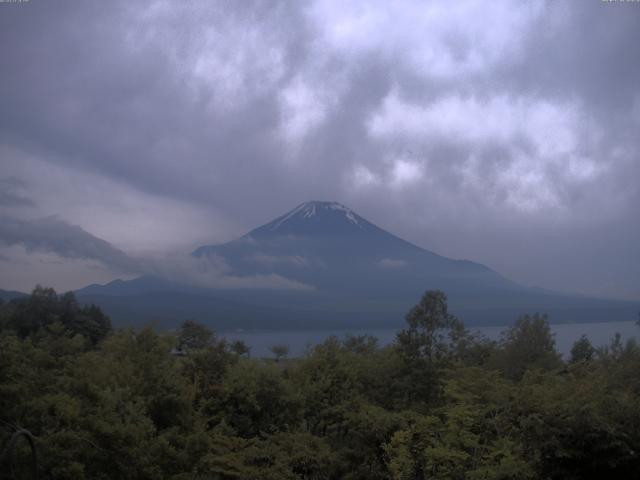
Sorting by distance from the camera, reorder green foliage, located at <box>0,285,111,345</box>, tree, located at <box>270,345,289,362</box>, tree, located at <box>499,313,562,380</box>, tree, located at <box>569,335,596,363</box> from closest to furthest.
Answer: tree, located at <box>499,313,562,380</box> < tree, located at <box>270,345,289,362</box> < tree, located at <box>569,335,596,363</box> < green foliage, located at <box>0,285,111,345</box>

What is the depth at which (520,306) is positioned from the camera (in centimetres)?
14175

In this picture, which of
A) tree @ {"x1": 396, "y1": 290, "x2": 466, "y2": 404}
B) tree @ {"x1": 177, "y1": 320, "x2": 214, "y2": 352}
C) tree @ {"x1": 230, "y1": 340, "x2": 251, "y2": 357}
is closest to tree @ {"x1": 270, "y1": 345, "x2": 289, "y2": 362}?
tree @ {"x1": 230, "y1": 340, "x2": 251, "y2": 357}

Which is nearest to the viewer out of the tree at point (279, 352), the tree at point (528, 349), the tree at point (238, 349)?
the tree at point (528, 349)

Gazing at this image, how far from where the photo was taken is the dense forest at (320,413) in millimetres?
12078

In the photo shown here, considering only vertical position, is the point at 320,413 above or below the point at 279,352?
below

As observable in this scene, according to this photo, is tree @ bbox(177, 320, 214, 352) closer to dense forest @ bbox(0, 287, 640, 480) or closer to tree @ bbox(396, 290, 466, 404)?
dense forest @ bbox(0, 287, 640, 480)

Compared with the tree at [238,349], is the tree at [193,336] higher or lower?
higher

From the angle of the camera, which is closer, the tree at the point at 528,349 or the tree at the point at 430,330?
the tree at the point at 430,330

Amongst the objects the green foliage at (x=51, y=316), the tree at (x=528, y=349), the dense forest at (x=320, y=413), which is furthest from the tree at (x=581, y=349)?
the green foliage at (x=51, y=316)

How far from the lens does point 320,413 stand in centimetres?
2003

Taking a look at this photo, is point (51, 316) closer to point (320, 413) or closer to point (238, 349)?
point (238, 349)

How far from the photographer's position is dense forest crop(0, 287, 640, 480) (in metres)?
12.1

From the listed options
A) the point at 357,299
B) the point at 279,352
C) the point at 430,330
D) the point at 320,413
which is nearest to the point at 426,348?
the point at 430,330

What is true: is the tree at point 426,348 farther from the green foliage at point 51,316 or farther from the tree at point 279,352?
the green foliage at point 51,316
